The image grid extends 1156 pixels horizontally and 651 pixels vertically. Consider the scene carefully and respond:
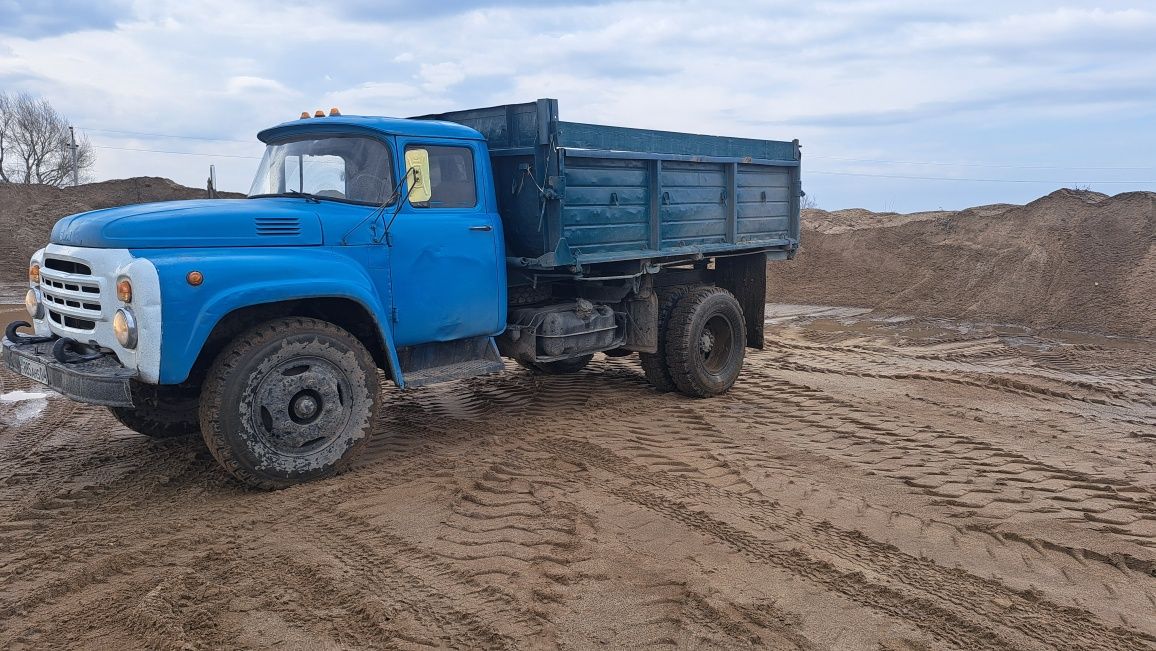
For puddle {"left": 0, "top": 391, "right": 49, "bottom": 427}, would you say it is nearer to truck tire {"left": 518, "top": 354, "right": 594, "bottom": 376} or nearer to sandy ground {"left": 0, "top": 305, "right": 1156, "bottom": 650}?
sandy ground {"left": 0, "top": 305, "right": 1156, "bottom": 650}

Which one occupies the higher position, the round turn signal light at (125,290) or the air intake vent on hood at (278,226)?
the air intake vent on hood at (278,226)

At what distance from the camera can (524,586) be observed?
3.95 meters

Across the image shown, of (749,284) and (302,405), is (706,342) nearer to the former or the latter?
(749,284)

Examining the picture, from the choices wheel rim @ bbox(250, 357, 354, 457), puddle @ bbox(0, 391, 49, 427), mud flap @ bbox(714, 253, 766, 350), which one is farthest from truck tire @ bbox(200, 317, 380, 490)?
mud flap @ bbox(714, 253, 766, 350)

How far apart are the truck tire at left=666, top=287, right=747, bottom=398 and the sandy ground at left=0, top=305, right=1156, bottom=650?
0.33 meters

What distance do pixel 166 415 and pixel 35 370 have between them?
38.7 inches

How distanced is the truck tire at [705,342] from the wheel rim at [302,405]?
344 centimetres

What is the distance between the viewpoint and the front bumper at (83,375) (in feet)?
15.4

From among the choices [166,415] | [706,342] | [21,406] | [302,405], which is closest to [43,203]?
[21,406]

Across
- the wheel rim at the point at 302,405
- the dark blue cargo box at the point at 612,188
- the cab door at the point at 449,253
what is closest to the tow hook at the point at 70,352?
the wheel rim at the point at 302,405

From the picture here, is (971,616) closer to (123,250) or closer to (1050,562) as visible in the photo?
(1050,562)

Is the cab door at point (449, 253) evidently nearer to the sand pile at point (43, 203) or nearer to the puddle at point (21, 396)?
the puddle at point (21, 396)

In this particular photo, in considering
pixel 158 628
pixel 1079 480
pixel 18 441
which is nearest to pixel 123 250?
pixel 158 628

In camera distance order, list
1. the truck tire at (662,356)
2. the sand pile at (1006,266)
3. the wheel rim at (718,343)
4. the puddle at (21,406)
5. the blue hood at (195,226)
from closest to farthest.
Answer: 1. the blue hood at (195,226)
2. the puddle at (21,406)
3. the truck tire at (662,356)
4. the wheel rim at (718,343)
5. the sand pile at (1006,266)
